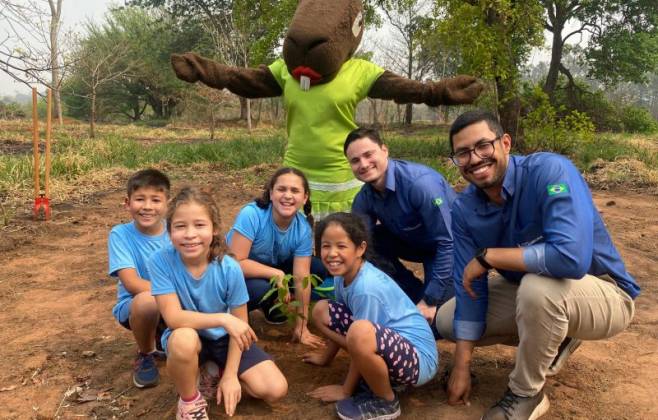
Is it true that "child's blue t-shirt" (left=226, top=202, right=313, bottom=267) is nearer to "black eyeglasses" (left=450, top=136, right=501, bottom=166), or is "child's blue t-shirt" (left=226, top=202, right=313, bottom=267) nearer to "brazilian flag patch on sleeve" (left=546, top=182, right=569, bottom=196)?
"black eyeglasses" (left=450, top=136, right=501, bottom=166)

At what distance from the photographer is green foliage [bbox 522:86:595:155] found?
8539 mm

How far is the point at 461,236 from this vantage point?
2.38 m

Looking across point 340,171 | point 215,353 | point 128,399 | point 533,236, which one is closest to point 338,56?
point 340,171

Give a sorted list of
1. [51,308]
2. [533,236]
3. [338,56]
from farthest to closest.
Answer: [51,308] < [338,56] < [533,236]

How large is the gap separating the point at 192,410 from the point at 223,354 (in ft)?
0.91

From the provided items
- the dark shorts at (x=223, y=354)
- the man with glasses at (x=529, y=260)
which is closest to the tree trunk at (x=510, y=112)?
the man with glasses at (x=529, y=260)

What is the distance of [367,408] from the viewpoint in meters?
2.14

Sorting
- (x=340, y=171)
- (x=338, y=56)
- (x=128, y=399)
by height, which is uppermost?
(x=338, y=56)

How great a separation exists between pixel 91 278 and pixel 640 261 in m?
4.26

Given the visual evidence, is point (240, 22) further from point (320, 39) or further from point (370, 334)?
point (370, 334)

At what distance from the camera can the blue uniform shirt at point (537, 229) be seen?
1941 millimetres

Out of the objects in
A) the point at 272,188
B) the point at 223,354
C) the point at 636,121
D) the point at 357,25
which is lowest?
the point at 223,354

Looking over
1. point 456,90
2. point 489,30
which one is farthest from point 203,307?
point 489,30

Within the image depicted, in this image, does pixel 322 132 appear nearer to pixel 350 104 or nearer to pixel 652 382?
pixel 350 104
